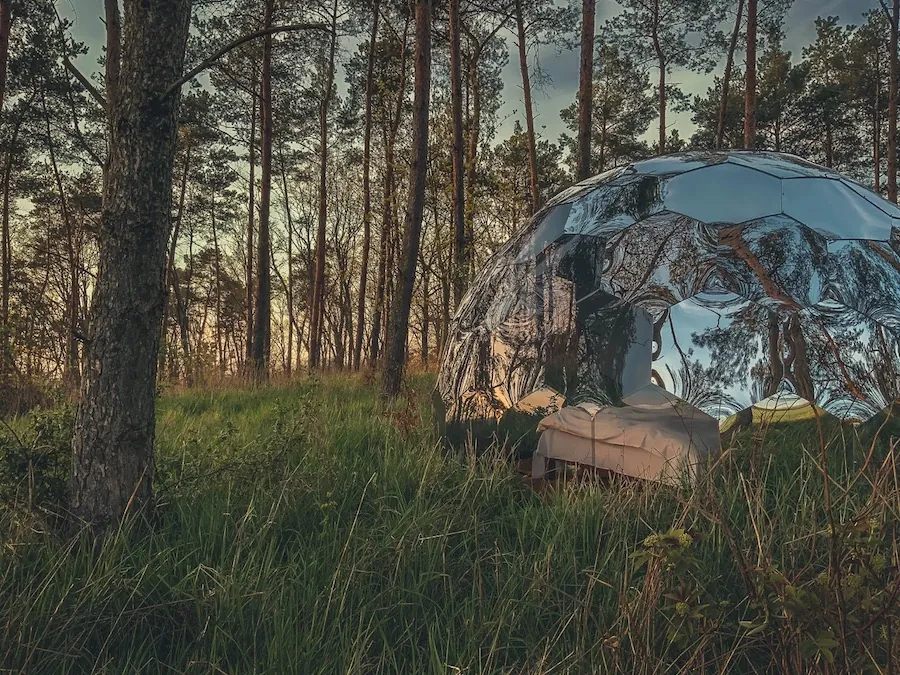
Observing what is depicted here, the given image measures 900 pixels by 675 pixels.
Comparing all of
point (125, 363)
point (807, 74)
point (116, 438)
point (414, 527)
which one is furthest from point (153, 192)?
point (807, 74)

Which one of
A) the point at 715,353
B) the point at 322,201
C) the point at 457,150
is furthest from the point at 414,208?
the point at 322,201

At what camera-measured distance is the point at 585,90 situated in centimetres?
978

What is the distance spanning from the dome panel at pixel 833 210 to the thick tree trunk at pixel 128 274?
132 inches

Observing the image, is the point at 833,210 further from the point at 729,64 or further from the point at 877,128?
the point at 877,128

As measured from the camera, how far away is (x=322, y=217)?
1588 centimetres

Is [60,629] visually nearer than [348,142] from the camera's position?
Yes

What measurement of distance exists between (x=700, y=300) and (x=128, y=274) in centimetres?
282

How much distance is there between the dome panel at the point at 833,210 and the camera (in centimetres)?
289

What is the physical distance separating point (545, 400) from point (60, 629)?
7.66 feet

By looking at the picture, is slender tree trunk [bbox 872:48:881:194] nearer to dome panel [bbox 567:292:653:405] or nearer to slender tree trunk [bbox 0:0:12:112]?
dome panel [bbox 567:292:653:405]

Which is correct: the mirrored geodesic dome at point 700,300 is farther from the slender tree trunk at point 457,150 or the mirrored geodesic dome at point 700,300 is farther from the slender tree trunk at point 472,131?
the slender tree trunk at point 472,131

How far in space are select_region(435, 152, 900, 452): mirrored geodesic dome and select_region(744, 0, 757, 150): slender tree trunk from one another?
36.7 feet

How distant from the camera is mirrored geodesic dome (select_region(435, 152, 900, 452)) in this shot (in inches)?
100

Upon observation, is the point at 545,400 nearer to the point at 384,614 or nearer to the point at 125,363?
the point at 384,614
